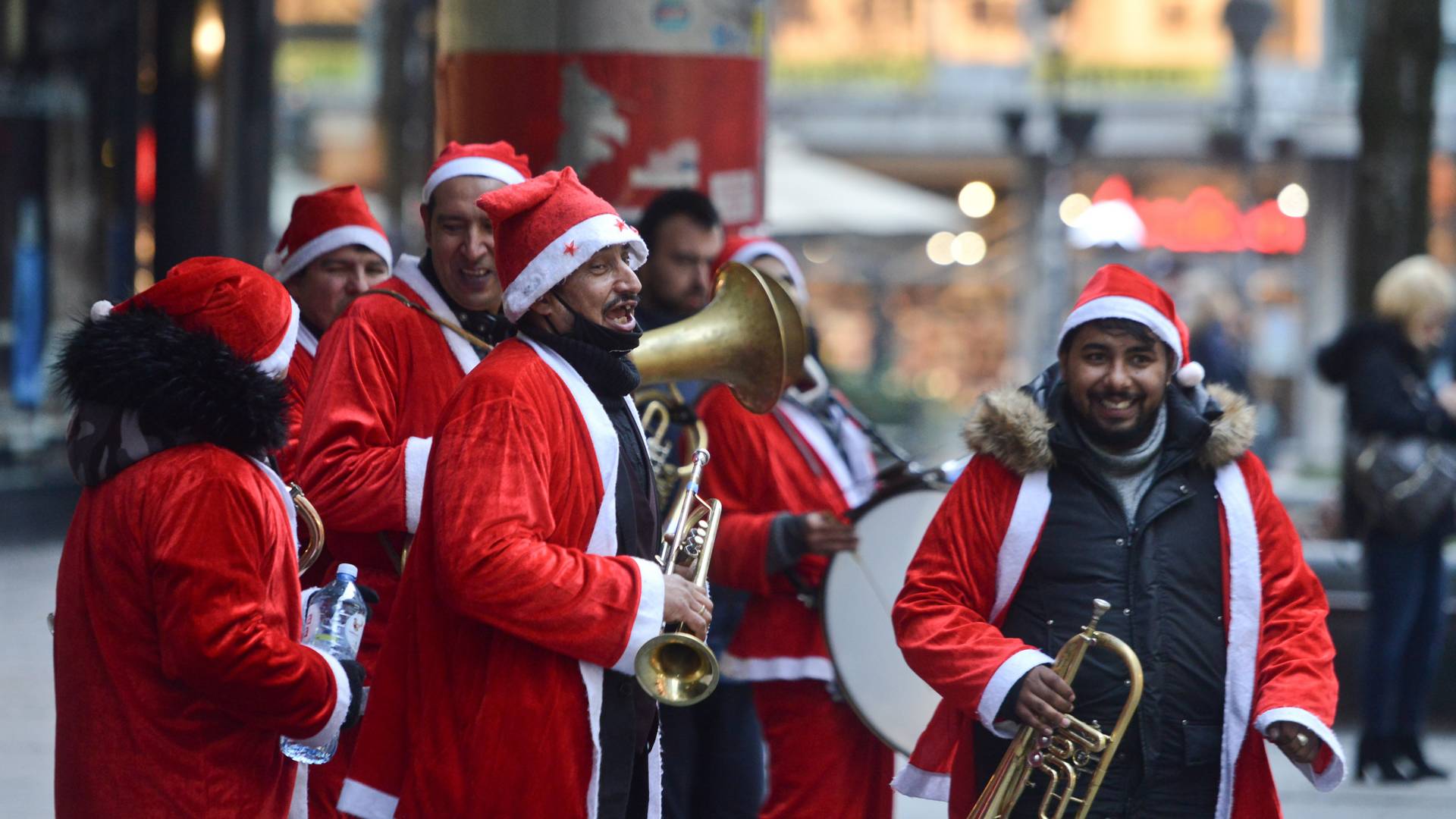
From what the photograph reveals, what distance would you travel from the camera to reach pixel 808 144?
25.5 m

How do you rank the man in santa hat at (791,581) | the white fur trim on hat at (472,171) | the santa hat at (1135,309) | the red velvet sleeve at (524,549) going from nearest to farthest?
the red velvet sleeve at (524,549) → the santa hat at (1135,309) → the white fur trim on hat at (472,171) → the man in santa hat at (791,581)

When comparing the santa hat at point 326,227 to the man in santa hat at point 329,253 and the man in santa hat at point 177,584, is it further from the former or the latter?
the man in santa hat at point 177,584

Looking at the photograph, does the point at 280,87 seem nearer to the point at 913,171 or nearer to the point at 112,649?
the point at 913,171

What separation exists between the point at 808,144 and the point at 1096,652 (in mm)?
21887

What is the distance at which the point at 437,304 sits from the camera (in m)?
4.58

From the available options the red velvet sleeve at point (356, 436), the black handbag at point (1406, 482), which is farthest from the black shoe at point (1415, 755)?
the red velvet sleeve at point (356, 436)

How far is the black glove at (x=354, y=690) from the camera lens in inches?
145

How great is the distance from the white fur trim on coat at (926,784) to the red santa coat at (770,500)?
3.32 feet

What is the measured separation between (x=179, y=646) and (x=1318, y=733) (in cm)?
201

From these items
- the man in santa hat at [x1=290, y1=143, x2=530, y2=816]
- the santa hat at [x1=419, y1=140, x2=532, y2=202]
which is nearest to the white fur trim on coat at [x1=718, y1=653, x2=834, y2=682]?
the man in santa hat at [x1=290, y1=143, x2=530, y2=816]

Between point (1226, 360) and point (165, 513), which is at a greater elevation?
point (165, 513)

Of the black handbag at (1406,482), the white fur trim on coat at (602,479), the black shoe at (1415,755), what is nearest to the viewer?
the white fur trim on coat at (602,479)

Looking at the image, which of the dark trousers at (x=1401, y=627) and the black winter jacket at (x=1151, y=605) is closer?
the black winter jacket at (x=1151, y=605)

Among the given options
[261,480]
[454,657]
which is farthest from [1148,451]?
[261,480]
